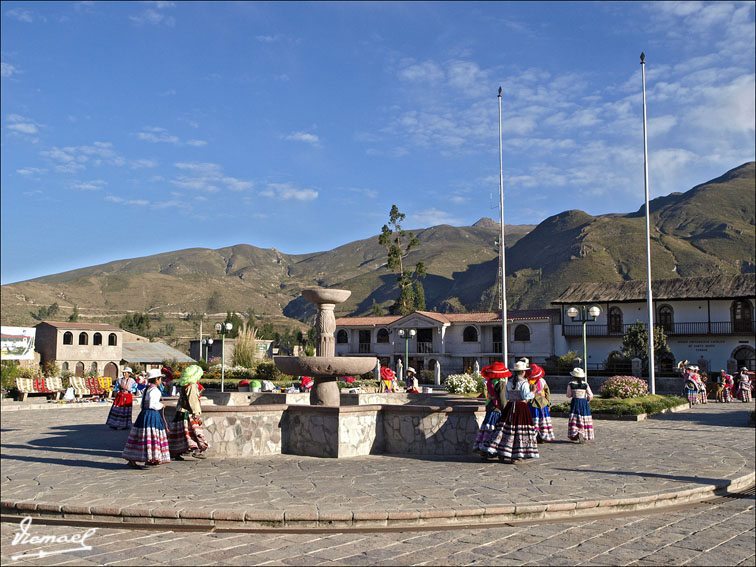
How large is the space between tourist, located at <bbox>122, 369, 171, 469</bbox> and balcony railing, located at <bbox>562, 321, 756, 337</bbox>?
3685cm

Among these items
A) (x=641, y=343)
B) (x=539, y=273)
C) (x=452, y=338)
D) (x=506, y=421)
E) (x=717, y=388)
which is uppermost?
(x=539, y=273)

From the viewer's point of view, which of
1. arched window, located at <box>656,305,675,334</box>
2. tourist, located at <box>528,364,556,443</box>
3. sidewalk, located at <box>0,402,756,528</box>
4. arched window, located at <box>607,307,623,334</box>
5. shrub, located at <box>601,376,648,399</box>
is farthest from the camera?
arched window, located at <box>607,307,623,334</box>

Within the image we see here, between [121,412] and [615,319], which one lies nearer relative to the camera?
[121,412]

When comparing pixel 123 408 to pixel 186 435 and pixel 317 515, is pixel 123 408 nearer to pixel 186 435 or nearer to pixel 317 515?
pixel 186 435

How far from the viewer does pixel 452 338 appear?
162ft

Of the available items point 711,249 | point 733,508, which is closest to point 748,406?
point 733,508

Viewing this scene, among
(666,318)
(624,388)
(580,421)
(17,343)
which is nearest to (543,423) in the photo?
(580,421)

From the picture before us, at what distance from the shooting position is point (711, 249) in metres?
123

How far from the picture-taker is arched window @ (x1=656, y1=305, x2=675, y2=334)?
42.2 metres

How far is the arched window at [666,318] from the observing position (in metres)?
42.2

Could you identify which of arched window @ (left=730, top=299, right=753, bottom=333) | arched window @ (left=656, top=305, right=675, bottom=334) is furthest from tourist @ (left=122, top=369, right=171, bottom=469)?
arched window @ (left=730, top=299, right=753, bottom=333)

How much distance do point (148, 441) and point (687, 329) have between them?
131 feet

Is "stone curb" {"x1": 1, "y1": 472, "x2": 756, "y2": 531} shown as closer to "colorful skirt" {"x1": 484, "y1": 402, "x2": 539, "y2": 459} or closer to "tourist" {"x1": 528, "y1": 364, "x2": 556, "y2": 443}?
"colorful skirt" {"x1": 484, "y1": 402, "x2": 539, "y2": 459}

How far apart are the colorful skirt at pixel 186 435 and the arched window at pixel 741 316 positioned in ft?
128
